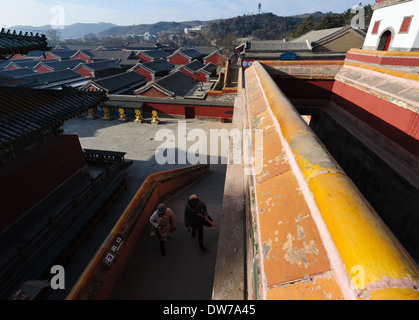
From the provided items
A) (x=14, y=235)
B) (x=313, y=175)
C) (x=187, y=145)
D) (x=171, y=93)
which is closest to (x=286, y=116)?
(x=313, y=175)

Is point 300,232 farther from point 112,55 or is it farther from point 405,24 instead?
point 112,55

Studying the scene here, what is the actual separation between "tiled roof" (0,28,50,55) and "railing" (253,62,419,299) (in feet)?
23.3

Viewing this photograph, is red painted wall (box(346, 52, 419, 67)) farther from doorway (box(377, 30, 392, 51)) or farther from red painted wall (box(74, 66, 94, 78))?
red painted wall (box(74, 66, 94, 78))

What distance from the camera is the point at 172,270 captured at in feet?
14.4

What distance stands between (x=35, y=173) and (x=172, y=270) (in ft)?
16.6

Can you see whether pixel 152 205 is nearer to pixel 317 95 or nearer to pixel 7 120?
pixel 7 120

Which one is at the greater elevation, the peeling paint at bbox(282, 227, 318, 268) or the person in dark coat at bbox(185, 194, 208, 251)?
the peeling paint at bbox(282, 227, 318, 268)

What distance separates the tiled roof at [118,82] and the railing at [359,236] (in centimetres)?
2334

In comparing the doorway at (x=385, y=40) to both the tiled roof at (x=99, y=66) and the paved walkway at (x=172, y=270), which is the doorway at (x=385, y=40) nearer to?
the paved walkway at (x=172, y=270)

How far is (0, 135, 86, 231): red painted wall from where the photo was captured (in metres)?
5.36

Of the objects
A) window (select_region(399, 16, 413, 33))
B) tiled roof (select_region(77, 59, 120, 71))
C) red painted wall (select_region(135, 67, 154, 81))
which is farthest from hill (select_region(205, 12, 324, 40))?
window (select_region(399, 16, 413, 33))

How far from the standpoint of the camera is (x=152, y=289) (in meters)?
4.06

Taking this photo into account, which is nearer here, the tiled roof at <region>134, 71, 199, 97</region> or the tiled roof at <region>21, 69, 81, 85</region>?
the tiled roof at <region>134, 71, 199, 97</region>

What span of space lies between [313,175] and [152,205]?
5.44m
